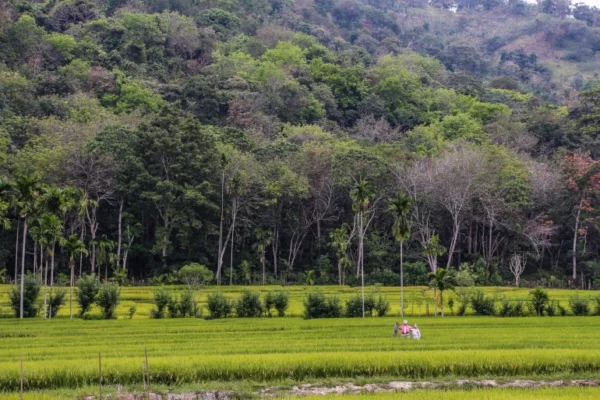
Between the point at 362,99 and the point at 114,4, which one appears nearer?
the point at 362,99

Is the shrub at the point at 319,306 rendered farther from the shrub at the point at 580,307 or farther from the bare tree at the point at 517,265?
the bare tree at the point at 517,265

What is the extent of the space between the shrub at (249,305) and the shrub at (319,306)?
137 inches

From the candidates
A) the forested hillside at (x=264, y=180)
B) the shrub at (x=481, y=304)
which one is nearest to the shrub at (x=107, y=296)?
the forested hillside at (x=264, y=180)

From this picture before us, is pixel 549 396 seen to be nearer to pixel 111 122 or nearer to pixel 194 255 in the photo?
pixel 194 255

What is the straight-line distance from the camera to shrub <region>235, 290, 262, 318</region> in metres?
46.5

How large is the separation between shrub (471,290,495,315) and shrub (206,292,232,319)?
1786 cm

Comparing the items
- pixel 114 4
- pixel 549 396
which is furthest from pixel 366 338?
pixel 114 4

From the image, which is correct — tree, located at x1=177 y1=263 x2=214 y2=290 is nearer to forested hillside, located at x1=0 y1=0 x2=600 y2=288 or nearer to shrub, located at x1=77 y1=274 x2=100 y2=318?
forested hillside, located at x1=0 y1=0 x2=600 y2=288

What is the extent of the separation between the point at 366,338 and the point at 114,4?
13665cm

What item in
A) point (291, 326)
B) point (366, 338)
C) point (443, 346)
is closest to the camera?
point (443, 346)

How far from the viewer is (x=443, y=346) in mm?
30297

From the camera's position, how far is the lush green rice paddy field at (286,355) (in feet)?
75.0

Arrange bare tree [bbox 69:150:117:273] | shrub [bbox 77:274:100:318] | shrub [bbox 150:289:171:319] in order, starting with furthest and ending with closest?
bare tree [bbox 69:150:117:273] < shrub [bbox 150:289:171:319] < shrub [bbox 77:274:100:318]

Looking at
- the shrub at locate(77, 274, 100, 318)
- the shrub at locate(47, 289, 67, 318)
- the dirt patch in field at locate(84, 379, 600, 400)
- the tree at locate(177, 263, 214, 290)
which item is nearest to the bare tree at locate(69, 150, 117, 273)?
the tree at locate(177, 263, 214, 290)
